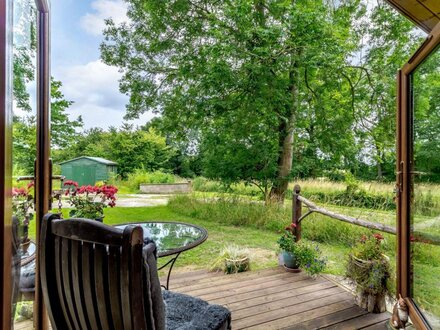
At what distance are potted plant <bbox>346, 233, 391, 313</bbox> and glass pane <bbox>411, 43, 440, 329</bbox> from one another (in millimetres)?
325

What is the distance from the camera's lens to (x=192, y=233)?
2.42 meters

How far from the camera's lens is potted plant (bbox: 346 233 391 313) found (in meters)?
2.19

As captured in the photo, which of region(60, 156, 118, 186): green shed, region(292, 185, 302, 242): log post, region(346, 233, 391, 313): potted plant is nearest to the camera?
region(346, 233, 391, 313): potted plant

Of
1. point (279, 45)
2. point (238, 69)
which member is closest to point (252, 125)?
point (238, 69)

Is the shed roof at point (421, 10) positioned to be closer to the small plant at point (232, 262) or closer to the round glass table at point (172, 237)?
the round glass table at point (172, 237)

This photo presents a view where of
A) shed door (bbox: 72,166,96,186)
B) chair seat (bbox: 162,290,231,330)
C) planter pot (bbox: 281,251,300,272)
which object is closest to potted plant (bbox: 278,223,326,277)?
planter pot (bbox: 281,251,300,272)

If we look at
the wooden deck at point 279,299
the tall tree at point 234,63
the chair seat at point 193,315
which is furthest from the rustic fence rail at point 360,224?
the tall tree at point 234,63

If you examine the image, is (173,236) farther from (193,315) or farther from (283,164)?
(283,164)

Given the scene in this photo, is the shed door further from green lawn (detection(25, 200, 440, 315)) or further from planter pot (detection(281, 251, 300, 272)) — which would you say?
planter pot (detection(281, 251, 300, 272))

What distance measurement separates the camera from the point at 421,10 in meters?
2.02

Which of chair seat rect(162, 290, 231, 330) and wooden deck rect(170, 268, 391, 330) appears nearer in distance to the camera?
chair seat rect(162, 290, 231, 330)

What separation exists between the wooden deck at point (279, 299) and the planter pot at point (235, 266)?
12 centimetres

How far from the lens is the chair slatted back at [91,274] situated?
91 cm

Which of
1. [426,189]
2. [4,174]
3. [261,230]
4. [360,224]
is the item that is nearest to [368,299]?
[360,224]
